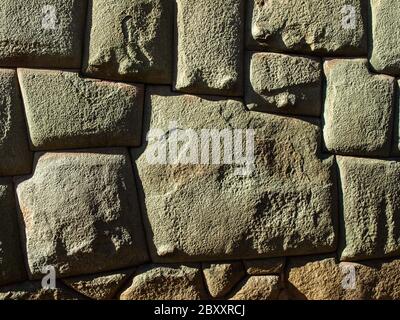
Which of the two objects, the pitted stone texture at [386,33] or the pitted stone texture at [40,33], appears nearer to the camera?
the pitted stone texture at [40,33]

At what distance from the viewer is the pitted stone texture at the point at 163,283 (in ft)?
7.55

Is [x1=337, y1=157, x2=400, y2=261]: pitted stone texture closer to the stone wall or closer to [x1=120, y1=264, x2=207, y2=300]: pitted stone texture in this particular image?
the stone wall

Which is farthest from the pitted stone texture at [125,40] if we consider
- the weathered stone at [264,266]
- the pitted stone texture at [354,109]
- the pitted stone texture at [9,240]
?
the weathered stone at [264,266]

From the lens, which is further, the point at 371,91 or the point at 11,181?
the point at 371,91

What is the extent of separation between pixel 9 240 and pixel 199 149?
694mm

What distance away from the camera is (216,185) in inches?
90.7

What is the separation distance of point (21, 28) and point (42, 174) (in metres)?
0.47

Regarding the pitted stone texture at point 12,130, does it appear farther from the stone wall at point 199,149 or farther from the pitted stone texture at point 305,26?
the pitted stone texture at point 305,26

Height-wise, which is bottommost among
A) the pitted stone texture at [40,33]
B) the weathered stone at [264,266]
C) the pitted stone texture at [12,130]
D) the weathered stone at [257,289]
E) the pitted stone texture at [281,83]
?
the weathered stone at [257,289]

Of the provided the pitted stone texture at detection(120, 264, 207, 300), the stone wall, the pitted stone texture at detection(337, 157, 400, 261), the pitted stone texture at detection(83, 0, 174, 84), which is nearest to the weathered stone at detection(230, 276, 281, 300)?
the stone wall

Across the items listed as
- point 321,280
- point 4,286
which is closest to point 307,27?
point 321,280

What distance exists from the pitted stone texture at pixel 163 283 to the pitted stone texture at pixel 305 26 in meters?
0.82

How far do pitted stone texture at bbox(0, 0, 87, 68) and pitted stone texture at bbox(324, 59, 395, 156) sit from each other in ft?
2.91

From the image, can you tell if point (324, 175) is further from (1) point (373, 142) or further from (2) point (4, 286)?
(2) point (4, 286)
